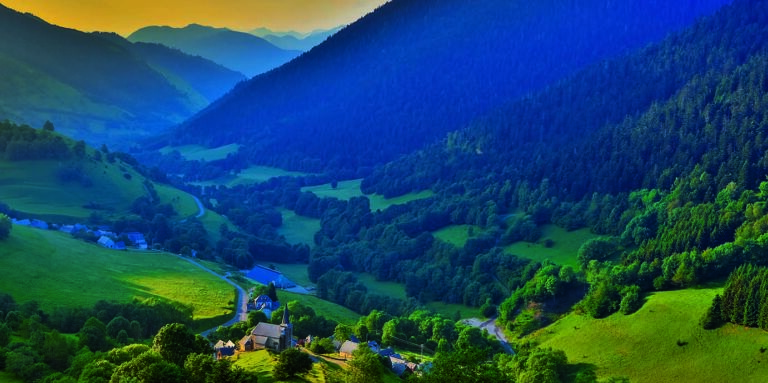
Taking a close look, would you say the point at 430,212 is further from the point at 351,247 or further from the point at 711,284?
the point at 711,284

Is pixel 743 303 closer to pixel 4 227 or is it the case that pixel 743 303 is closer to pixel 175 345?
pixel 175 345

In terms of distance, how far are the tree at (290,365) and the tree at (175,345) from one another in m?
9.30

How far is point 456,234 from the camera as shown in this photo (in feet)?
559

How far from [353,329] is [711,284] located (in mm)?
55085

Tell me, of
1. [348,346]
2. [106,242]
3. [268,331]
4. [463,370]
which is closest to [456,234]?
[106,242]

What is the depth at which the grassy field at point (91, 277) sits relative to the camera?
9844 cm

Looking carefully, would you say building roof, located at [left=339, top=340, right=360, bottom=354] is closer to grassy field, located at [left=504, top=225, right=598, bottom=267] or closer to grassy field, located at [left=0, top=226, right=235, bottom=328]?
grassy field, located at [left=0, top=226, right=235, bottom=328]

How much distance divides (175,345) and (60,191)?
135 meters

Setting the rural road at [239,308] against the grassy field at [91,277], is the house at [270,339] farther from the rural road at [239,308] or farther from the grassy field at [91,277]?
the grassy field at [91,277]

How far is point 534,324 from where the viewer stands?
108 m

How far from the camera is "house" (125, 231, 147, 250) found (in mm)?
152250

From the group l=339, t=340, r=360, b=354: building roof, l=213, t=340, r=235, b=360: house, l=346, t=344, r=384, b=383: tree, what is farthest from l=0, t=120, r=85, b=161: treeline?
l=346, t=344, r=384, b=383: tree

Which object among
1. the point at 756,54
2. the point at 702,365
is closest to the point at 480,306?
the point at 702,365

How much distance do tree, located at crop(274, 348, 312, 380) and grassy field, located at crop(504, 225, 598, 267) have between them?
9108cm
